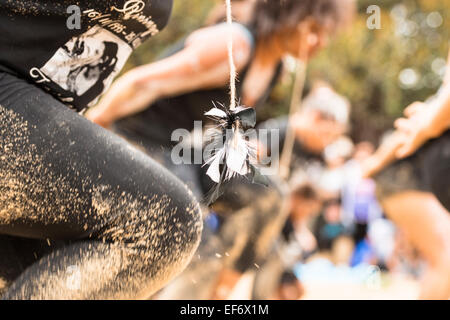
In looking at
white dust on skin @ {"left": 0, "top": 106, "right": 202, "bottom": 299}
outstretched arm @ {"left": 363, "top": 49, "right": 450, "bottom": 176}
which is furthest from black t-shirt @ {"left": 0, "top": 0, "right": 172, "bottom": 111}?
outstretched arm @ {"left": 363, "top": 49, "right": 450, "bottom": 176}

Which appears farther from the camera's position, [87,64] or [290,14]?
[290,14]

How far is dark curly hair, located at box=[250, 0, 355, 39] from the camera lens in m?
1.85

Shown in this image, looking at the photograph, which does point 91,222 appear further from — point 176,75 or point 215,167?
point 176,75

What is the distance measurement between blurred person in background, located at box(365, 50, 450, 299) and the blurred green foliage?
5.97m

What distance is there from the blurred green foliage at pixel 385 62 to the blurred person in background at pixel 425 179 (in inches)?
235

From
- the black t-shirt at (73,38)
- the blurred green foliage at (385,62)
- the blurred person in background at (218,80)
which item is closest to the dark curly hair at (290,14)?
the blurred person in background at (218,80)

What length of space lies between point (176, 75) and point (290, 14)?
471mm

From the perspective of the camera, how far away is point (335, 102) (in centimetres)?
436

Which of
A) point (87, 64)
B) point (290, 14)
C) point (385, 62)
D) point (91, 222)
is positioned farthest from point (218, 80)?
point (385, 62)

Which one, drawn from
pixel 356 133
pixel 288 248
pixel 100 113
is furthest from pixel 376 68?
pixel 100 113

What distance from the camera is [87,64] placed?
1089mm

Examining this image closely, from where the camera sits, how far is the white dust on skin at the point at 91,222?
927 mm

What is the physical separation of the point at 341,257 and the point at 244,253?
3690 millimetres

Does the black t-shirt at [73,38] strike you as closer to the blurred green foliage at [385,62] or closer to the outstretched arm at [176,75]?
the outstretched arm at [176,75]
